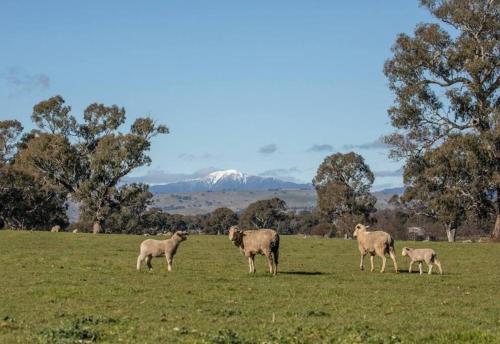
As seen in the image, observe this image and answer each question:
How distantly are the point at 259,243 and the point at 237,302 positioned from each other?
8.87 metres

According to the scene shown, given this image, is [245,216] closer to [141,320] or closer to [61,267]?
[61,267]

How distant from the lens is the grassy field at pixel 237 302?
13.9 metres

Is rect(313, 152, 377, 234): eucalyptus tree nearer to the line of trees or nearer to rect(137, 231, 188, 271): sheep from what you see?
the line of trees

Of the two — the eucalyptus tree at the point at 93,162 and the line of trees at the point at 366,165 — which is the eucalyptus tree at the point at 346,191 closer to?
the line of trees at the point at 366,165

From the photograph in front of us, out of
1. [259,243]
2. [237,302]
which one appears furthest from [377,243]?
[237,302]

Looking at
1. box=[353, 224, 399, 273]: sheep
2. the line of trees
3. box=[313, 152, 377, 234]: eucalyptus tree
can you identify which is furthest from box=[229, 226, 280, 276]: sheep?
box=[313, 152, 377, 234]: eucalyptus tree

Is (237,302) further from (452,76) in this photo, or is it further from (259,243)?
(452,76)

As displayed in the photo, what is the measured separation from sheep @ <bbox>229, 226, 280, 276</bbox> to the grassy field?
28.3 inches

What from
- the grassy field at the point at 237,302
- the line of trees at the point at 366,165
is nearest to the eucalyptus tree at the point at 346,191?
the line of trees at the point at 366,165

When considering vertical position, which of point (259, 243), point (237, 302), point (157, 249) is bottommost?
point (237, 302)

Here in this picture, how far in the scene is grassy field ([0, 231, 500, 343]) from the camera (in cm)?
1393

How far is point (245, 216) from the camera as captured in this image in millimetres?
148125

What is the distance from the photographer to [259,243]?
28.6m

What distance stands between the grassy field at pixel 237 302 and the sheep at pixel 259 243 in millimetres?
718
